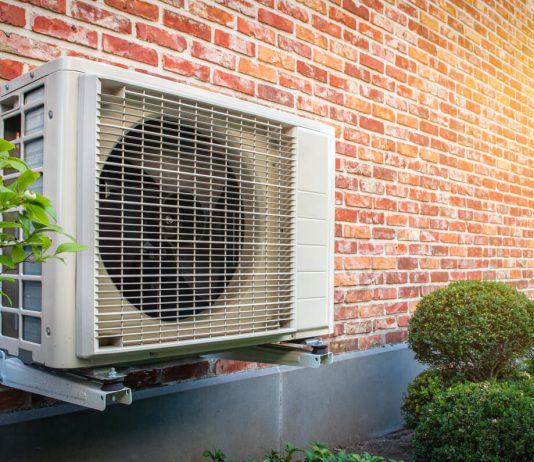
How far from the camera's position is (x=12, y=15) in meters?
1.93

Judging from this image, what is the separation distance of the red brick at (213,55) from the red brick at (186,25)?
0.13ft

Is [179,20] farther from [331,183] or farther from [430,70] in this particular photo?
[430,70]

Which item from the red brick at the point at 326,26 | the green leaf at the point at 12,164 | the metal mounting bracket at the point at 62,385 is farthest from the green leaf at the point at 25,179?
the red brick at the point at 326,26

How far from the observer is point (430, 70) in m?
A: 3.88

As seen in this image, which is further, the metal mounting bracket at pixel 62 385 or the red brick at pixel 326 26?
the red brick at pixel 326 26

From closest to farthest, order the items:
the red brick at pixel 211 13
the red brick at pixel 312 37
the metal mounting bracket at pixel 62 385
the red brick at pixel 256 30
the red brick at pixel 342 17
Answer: the metal mounting bracket at pixel 62 385 < the red brick at pixel 211 13 < the red brick at pixel 256 30 < the red brick at pixel 312 37 < the red brick at pixel 342 17

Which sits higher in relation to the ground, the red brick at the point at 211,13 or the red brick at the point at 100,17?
the red brick at the point at 211,13

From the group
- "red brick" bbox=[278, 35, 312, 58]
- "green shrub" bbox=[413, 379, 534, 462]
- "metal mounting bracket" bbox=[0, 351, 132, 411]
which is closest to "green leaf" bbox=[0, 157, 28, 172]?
"metal mounting bracket" bbox=[0, 351, 132, 411]

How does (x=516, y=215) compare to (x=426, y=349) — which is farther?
(x=516, y=215)

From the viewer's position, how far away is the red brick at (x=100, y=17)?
6.88 feet

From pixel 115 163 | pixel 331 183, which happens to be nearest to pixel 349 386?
pixel 331 183

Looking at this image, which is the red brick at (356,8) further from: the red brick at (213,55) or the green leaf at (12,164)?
the green leaf at (12,164)

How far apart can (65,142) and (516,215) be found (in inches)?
161

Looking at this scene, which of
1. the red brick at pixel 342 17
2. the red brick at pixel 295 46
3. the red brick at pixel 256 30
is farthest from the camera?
the red brick at pixel 342 17
